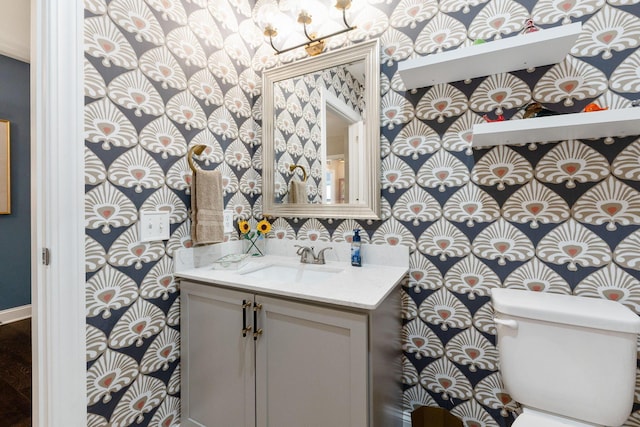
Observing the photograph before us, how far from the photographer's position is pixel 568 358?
0.97m

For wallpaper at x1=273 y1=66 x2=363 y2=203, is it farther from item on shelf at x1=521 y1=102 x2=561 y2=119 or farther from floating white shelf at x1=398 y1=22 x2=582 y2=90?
item on shelf at x1=521 y1=102 x2=561 y2=119

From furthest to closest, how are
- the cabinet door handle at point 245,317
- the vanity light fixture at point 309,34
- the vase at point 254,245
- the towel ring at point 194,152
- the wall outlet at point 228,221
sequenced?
the vase at point 254,245 < the wall outlet at point 228,221 < the vanity light fixture at point 309,34 < the towel ring at point 194,152 < the cabinet door handle at point 245,317

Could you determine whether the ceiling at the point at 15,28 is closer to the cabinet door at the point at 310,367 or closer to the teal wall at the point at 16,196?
the teal wall at the point at 16,196

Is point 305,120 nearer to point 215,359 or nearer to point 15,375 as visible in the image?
point 215,359

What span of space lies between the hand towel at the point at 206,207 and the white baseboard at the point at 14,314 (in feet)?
8.66

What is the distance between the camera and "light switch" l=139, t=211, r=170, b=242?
1240 mm

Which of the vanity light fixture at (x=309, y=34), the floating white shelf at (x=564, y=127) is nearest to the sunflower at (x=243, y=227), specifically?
the vanity light fixture at (x=309, y=34)

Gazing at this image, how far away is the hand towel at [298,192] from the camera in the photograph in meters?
1.68

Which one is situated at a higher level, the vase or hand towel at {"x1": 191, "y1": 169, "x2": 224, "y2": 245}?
hand towel at {"x1": 191, "y1": 169, "x2": 224, "y2": 245}

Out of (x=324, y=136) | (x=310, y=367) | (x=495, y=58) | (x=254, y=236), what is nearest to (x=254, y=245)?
(x=254, y=236)

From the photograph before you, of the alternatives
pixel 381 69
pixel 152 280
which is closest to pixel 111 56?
pixel 152 280

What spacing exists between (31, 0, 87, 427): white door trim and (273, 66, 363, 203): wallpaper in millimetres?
965


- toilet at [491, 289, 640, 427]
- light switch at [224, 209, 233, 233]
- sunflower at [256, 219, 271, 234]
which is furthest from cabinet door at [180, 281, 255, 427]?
toilet at [491, 289, 640, 427]

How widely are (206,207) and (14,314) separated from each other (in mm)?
2796
